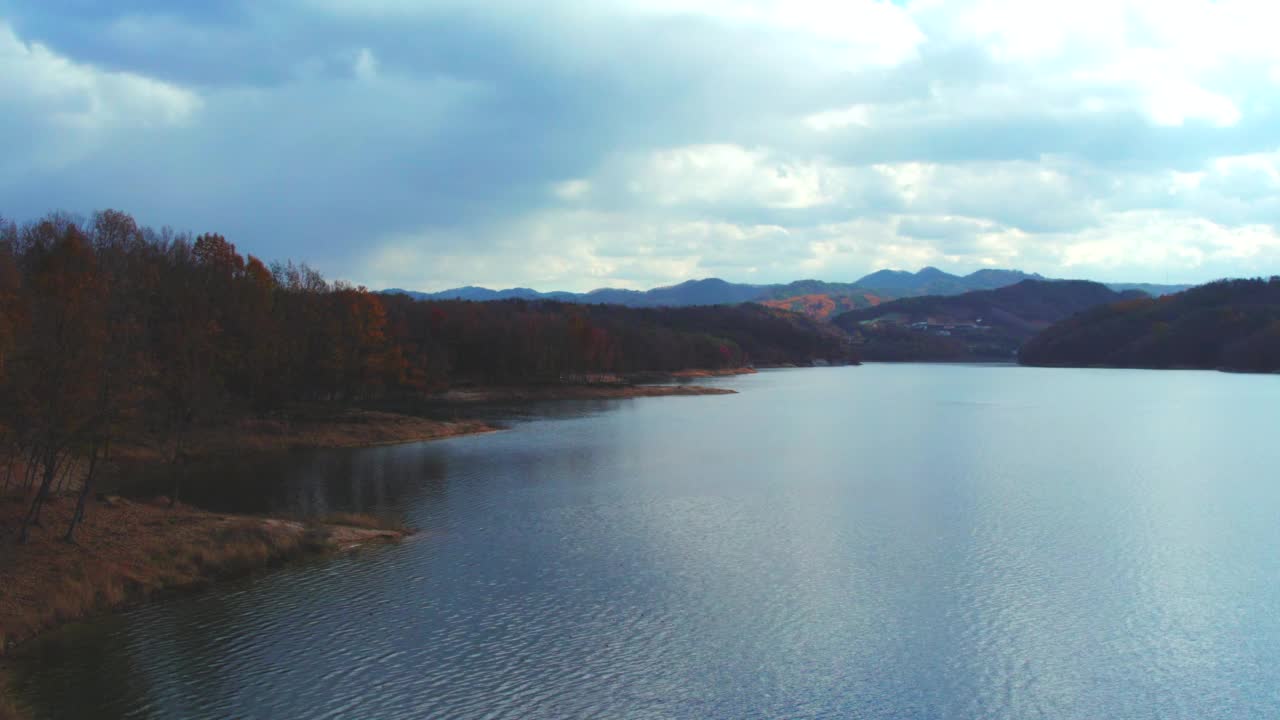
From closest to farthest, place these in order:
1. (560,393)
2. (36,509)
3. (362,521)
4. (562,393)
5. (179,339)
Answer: (36,509) → (362,521) → (179,339) → (560,393) → (562,393)

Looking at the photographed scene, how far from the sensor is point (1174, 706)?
16984mm

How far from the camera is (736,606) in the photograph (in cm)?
2281

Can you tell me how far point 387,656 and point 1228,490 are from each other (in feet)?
132

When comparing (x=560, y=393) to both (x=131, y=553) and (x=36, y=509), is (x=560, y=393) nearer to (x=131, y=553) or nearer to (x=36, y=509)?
(x=36, y=509)

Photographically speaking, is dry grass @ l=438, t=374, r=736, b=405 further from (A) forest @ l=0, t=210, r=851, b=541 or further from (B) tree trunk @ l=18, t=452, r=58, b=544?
(B) tree trunk @ l=18, t=452, r=58, b=544

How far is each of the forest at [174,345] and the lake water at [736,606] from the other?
682 cm

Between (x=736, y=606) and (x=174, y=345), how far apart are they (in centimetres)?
3684

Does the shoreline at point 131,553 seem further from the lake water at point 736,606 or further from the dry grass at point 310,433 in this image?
the dry grass at point 310,433

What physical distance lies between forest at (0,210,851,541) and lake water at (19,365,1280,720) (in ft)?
22.4

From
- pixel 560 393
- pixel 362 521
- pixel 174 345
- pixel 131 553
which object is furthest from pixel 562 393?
pixel 131 553

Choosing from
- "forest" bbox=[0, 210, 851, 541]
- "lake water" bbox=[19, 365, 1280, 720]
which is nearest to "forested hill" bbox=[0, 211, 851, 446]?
"forest" bbox=[0, 210, 851, 541]

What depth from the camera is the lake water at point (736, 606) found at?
17.1 metres

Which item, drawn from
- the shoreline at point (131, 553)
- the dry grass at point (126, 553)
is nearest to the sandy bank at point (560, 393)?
the shoreline at point (131, 553)

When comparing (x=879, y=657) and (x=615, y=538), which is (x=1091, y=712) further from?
(x=615, y=538)
